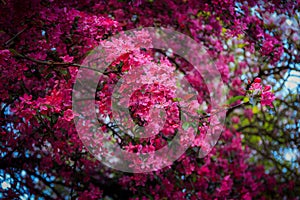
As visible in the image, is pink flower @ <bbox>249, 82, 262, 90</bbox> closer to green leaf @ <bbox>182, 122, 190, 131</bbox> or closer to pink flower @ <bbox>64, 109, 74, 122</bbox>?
green leaf @ <bbox>182, 122, 190, 131</bbox>

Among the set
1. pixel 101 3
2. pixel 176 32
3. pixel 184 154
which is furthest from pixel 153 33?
pixel 184 154

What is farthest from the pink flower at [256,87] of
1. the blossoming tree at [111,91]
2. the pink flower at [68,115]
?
the pink flower at [68,115]

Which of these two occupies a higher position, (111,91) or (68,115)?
(111,91)

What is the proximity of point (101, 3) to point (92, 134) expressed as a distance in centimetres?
110

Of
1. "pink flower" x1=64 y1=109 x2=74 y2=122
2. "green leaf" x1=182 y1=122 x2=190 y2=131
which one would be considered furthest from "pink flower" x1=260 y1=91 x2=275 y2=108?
"pink flower" x1=64 y1=109 x2=74 y2=122

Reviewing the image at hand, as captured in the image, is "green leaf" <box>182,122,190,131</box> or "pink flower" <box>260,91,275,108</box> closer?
"pink flower" <box>260,91,275,108</box>

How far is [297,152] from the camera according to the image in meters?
4.40

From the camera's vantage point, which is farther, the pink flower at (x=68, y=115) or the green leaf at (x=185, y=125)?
the green leaf at (x=185, y=125)

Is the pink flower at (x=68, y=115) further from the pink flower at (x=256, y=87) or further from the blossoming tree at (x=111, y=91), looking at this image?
the pink flower at (x=256, y=87)

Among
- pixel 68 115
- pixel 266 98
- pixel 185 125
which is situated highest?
pixel 266 98

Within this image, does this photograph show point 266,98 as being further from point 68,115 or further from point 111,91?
point 68,115

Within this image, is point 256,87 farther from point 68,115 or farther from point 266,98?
point 68,115

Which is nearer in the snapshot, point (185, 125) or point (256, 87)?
point (256, 87)

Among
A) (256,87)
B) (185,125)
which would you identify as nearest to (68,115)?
(185,125)
